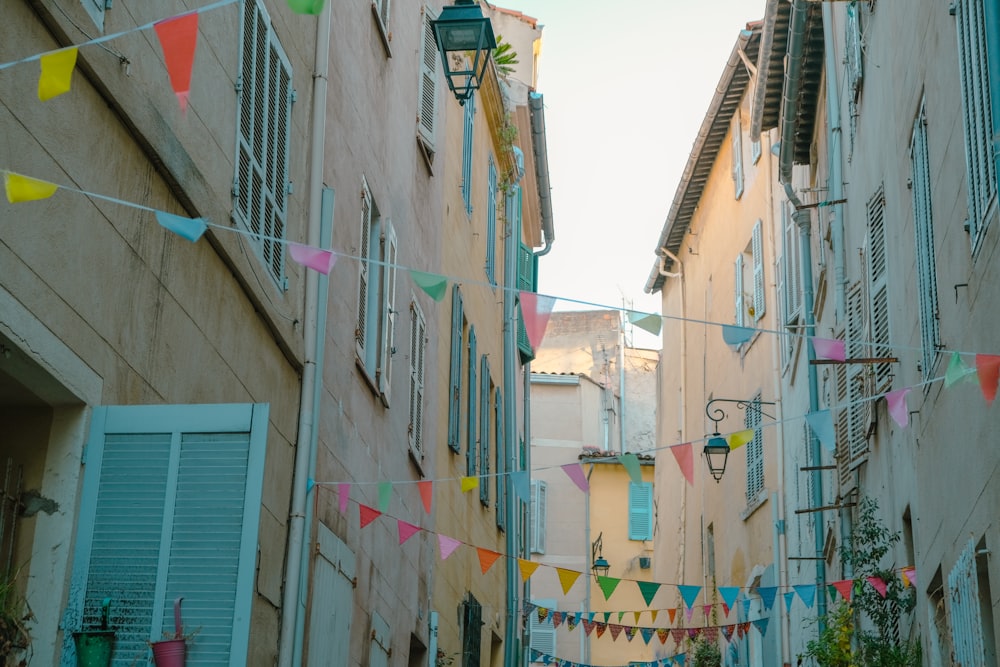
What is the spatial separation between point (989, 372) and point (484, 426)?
10.7 metres

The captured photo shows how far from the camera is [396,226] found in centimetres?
1180

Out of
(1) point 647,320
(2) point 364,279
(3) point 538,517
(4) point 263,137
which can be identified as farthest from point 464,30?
(3) point 538,517

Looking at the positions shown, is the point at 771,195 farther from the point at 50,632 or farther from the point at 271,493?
the point at 50,632

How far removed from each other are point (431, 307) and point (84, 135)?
8.02 meters

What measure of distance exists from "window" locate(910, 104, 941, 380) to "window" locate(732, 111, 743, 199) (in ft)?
41.6

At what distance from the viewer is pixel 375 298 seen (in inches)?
422

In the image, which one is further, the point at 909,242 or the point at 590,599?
the point at 590,599

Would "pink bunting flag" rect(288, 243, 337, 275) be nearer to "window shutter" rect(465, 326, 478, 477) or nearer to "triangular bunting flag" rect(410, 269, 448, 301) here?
"triangular bunting flag" rect(410, 269, 448, 301)

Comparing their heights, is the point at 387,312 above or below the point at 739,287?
below

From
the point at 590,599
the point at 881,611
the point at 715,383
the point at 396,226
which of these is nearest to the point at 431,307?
the point at 396,226

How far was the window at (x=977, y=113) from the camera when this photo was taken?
20.0ft

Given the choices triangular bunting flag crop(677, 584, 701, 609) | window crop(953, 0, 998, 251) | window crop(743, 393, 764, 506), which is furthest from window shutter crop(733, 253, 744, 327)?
window crop(953, 0, 998, 251)

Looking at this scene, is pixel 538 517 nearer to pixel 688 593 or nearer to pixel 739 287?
pixel 739 287

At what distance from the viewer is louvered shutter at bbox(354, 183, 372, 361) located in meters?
10.3
